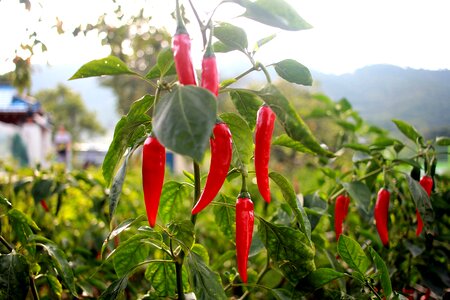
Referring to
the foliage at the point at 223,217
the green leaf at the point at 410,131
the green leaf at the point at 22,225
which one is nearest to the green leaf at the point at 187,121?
the foliage at the point at 223,217

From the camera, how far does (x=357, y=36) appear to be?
141cm

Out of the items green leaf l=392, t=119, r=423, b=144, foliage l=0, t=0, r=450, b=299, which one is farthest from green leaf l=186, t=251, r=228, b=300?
green leaf l=392, t=119, r=423, b=144

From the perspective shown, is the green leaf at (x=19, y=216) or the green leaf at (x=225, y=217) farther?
the green leaf at (x=225, y=217)

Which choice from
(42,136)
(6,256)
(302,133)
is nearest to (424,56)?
(302,133)

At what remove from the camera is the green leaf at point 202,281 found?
732 millimetres

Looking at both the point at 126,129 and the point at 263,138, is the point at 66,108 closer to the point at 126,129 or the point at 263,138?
the point at 126,129

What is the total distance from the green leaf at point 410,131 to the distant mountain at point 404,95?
6 centimetres

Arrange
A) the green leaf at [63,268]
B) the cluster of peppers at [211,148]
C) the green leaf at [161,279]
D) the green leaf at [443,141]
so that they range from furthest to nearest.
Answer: the green leaf at [443,141]
the green leaf at [161,279]
the green leaf at [63,268]
the cluster of peppers at [211,148]

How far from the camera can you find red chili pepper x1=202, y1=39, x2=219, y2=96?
2.08 ft

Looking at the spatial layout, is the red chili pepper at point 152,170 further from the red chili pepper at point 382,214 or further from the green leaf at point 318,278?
the red chili pepper at point 382,214

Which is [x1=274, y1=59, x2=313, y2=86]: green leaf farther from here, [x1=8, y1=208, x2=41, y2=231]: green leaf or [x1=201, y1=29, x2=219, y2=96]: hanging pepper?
[x1=8, y1=208, x2=41, y2=231]: green leaf

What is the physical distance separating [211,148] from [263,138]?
0.28 ft

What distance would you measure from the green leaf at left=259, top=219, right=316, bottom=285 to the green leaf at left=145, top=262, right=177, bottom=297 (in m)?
0.23

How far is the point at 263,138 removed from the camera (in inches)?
27.5
